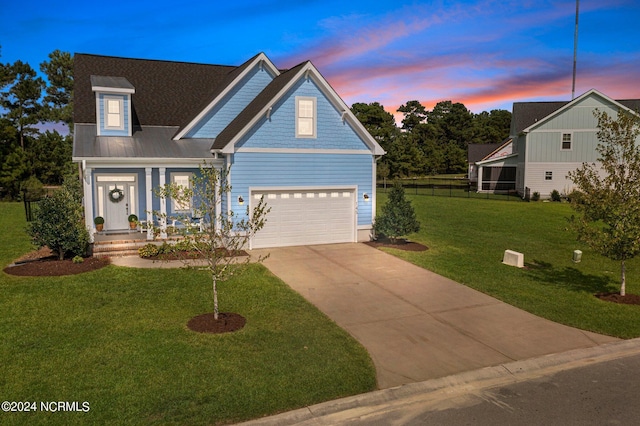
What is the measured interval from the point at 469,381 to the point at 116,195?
1654 cm

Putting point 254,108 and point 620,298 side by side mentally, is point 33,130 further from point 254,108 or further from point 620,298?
point 620,298

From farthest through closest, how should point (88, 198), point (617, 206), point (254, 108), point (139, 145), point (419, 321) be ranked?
point (139, 145)
point (254, 108)
point (88, 198)
point (617, 206)
point (419, 321)

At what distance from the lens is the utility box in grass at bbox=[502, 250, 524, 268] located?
53.4 ft

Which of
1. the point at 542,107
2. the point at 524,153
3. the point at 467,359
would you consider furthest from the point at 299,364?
the point at 542,107

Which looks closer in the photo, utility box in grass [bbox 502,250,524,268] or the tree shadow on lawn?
the tree shadow on lawn

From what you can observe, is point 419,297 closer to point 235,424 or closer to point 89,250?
point 235,424

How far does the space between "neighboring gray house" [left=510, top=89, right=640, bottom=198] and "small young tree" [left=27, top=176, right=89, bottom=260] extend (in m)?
36.3

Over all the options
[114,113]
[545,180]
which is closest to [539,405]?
[114,113]

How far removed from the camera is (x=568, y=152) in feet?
133

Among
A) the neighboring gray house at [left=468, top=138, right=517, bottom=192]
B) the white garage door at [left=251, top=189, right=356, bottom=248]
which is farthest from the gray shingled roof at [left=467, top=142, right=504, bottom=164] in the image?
the white garage door at [left=251, top=189, right=356, bottom=248]

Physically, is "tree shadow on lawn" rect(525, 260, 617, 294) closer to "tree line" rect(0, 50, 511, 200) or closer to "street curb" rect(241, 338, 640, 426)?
"street curb" rect(241, 338, 640, 426)

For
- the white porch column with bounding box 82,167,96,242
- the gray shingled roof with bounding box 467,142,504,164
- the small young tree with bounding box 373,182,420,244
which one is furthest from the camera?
the gray shingled roof with bounding box 467,142,504,164

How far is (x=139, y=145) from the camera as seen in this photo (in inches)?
776

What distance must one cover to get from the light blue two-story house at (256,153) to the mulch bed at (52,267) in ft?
9.39
